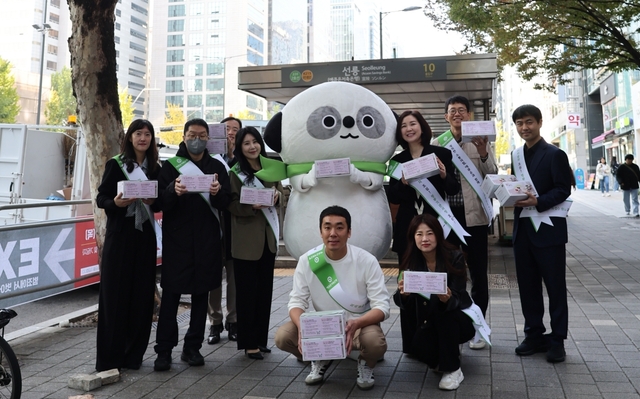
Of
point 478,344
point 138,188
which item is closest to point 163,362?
A: point 138,188

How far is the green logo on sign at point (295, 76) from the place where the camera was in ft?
31.7

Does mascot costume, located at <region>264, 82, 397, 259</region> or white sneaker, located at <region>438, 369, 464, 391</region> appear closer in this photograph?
white sneaker, located at <region>438, 369, 464, 391</region>

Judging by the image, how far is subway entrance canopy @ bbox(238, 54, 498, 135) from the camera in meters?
8.88

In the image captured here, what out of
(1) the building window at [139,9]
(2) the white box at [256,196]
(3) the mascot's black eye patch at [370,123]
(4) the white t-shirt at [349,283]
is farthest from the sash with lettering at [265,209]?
(1) the building window at [139,9]

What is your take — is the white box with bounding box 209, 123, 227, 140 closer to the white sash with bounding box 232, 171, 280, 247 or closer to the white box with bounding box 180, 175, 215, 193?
the white sash with bounding box 232, 171, 280, 247

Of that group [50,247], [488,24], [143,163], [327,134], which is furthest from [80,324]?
[488,24]

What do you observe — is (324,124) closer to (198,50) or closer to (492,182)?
(492,182)

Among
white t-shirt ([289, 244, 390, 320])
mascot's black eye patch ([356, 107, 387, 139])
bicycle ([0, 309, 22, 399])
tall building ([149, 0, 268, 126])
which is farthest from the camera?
tall building ([149, 0, 268, 126])

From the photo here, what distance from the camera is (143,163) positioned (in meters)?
4.58

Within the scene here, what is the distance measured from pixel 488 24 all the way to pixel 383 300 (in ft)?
29.5

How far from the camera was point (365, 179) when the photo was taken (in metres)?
4.49

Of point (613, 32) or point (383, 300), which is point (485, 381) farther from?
point (613, 32)

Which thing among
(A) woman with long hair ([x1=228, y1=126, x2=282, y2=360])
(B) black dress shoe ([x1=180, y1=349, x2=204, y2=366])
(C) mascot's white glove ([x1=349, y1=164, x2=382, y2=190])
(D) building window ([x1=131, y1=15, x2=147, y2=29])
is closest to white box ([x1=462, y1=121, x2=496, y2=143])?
(C) mascot's white glove ([x1=349, y1=164, x2=382, y2=190])

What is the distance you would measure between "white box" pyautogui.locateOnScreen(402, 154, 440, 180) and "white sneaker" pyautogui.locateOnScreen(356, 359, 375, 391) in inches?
53.1
